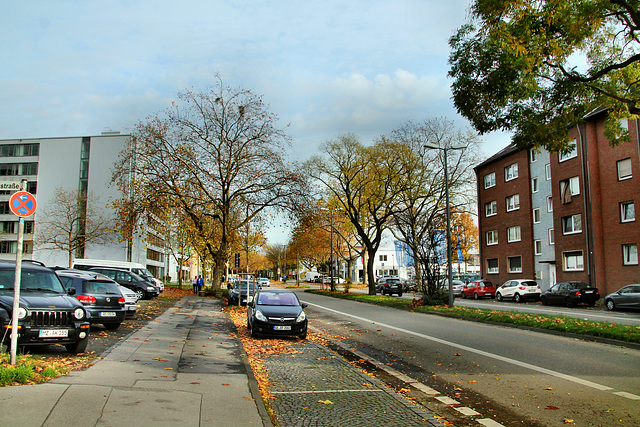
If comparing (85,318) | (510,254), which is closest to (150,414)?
(85,318)

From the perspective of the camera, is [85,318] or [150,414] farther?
[85,318]

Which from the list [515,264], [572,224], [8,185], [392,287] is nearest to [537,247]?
[515,264]

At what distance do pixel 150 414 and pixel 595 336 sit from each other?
11.7 m

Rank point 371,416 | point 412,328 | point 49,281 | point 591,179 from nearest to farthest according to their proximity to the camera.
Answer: point 371,416
point 49,281
point 412,328
point 591,179

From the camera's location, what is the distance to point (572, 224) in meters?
33.9

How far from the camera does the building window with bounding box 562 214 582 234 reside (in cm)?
3319

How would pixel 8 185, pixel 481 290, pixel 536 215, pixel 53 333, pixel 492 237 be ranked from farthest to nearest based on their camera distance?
pixel 492 237
pixel 536 215
pixel 481 290
pixel 53 333
pixel 8 185

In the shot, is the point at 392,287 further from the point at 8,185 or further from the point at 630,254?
the point at 8,185

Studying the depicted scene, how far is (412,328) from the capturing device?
54.1ft

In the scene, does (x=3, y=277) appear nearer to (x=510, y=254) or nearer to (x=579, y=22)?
(x=579, y=22)

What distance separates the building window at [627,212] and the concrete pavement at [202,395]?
2597cm

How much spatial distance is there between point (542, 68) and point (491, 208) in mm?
34635

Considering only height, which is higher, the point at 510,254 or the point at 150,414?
the point at 510,254

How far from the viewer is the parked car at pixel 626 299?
2264cm
